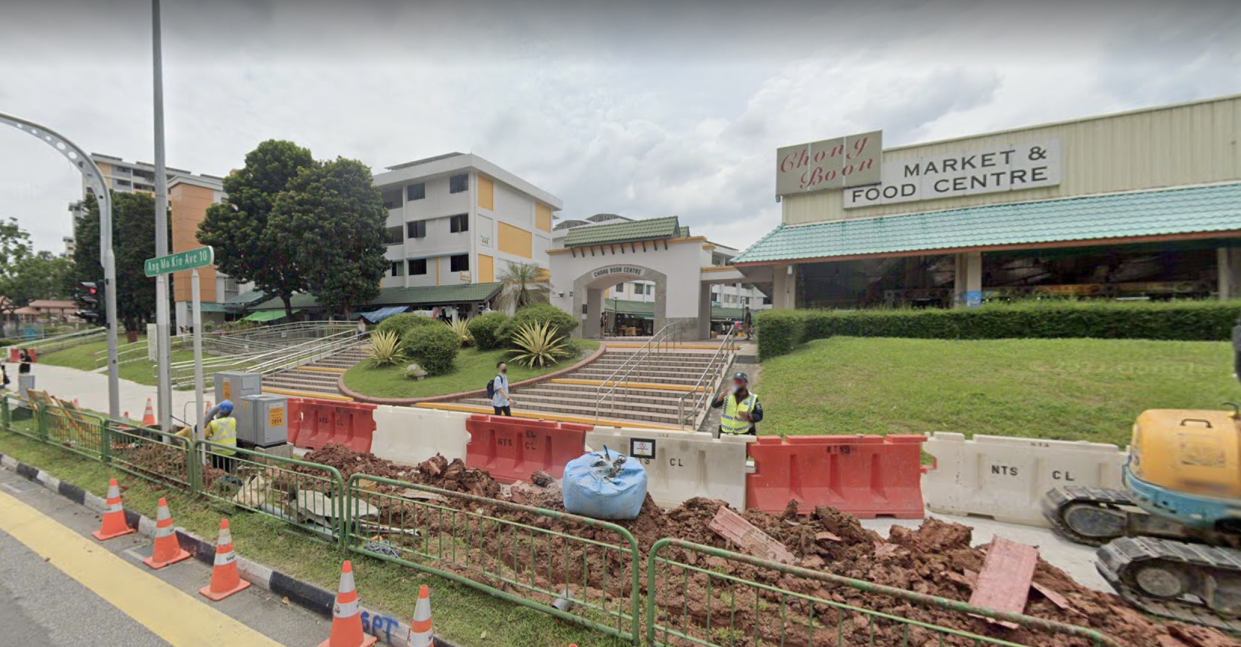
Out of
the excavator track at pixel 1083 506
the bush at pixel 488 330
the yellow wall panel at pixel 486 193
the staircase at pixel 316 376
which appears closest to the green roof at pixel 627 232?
the bush at pixel 488 330

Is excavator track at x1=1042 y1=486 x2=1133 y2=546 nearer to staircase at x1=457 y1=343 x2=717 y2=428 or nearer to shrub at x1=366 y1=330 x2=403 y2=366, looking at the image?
staircase at x1=457 y1=343 x2=717 y2=428

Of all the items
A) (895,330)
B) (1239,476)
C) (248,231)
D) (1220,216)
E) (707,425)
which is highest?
(248,231)

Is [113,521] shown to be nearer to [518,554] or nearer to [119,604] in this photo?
[119,604]

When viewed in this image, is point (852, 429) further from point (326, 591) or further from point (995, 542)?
point (326, 591)

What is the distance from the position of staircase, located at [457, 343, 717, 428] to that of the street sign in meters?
7.23

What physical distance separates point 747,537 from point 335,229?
98.1 feet

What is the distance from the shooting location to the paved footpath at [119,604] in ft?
11.0

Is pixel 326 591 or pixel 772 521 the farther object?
pixel 772 521

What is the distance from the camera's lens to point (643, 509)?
489 centimetres

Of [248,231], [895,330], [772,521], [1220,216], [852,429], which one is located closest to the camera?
[772,521]

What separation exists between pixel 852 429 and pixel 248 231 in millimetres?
32963

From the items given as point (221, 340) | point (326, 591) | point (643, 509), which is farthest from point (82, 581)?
point (221, 340)

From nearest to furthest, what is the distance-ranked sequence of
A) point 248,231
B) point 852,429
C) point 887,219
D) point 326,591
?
point 326,591, point 852,429, point 887,219, point 248,231

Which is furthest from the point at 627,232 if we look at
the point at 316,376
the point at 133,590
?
the point at 133,590
